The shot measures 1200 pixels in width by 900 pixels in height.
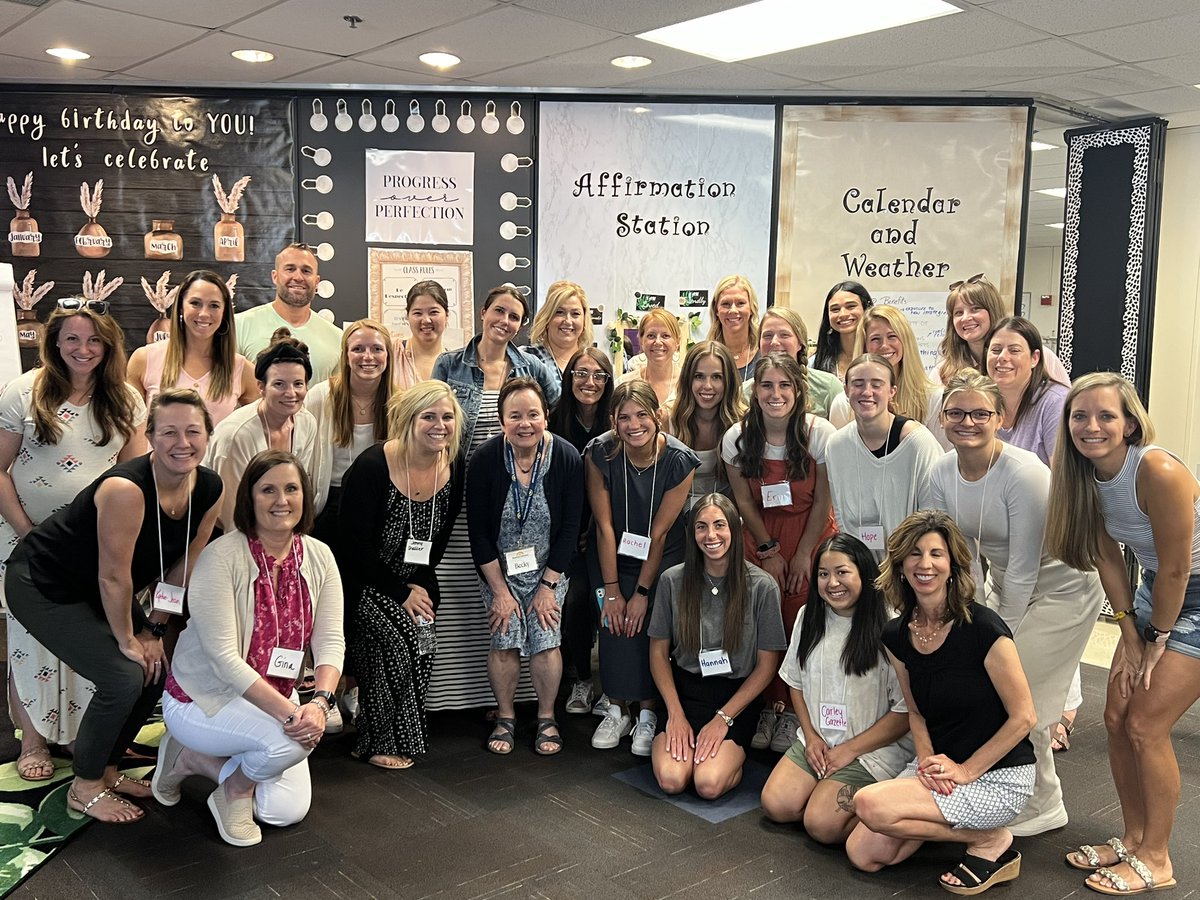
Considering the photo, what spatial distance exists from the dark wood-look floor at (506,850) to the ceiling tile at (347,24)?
290 cm

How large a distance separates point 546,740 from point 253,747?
3.52 feet

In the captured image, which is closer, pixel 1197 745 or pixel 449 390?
pixel 449 390

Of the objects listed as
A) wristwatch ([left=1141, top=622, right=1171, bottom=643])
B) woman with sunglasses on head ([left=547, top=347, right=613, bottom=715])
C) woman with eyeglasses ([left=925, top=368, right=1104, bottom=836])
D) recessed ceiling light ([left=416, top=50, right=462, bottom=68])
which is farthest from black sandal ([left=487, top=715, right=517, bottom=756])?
recessed ceiling light ([left=416, top=50, right=462, bottom=68])

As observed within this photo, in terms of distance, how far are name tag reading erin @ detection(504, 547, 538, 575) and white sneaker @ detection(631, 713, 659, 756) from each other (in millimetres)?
662

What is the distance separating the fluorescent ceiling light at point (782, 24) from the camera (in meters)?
4.14

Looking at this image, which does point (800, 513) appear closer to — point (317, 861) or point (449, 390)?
point (449, 390)

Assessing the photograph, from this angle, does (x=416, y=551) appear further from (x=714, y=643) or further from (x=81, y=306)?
(x=81, y=306)

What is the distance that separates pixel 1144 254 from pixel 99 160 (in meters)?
6.21

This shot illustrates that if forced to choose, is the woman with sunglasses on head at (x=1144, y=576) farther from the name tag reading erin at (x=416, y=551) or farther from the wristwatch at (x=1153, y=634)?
the name tag reading erin at (x=416, y=551)

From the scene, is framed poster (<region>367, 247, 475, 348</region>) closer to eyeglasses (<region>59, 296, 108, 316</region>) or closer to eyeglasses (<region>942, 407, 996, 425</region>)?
eyeglasses (<region>59, 296, 108, 316</region>)

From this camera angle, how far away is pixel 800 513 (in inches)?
140

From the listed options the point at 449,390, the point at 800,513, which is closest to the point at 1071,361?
the point at 800,513

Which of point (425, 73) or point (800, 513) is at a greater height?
point (425, 73)

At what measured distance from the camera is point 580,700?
155 inches
